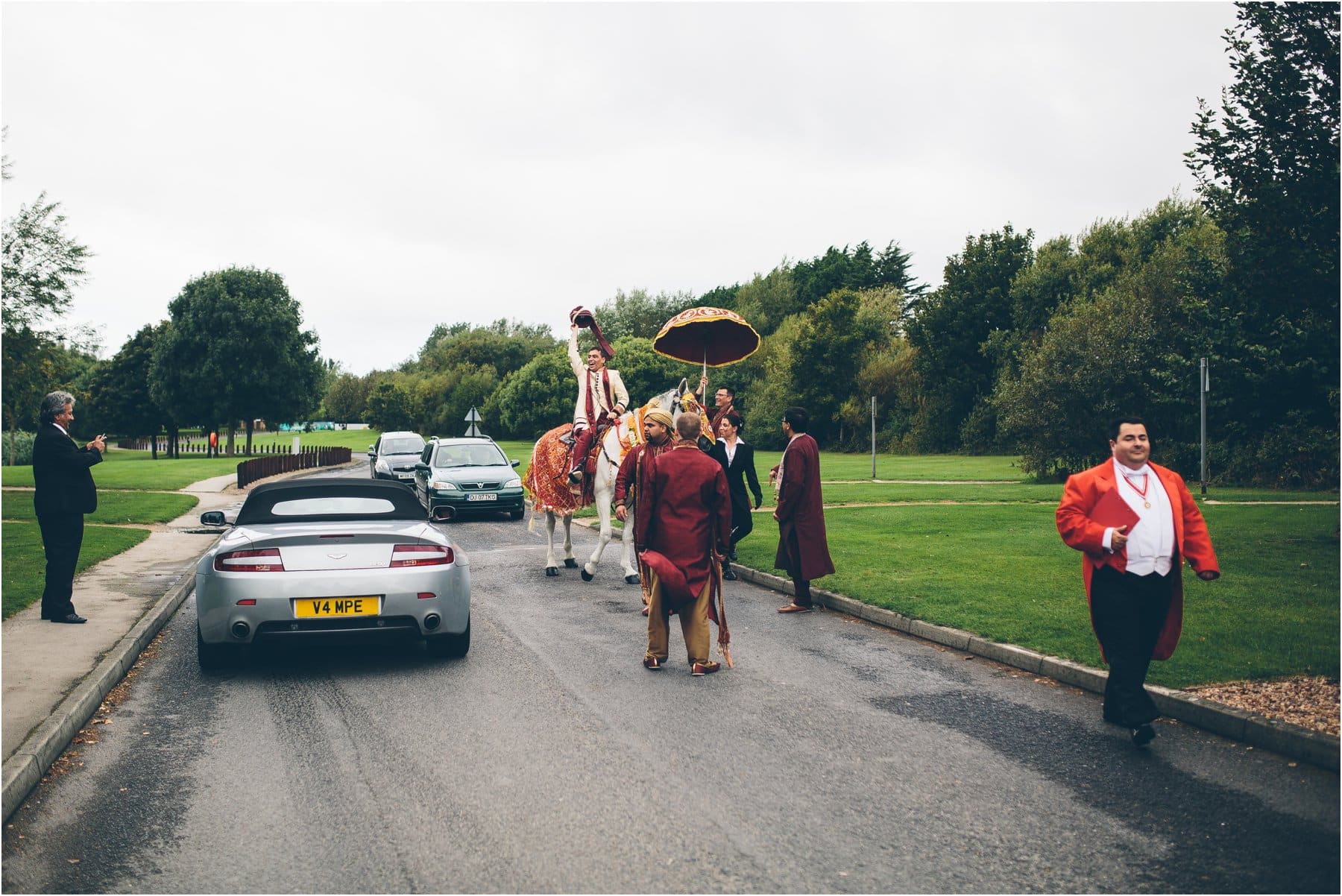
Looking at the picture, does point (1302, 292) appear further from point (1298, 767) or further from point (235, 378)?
A: point (235, 378)

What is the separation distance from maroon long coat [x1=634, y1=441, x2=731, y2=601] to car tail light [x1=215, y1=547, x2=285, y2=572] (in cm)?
255

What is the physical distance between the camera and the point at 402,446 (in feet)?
103

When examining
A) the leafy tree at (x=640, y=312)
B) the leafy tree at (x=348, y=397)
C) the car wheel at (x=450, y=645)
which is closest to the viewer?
the car wheel at (x=450, y=645)

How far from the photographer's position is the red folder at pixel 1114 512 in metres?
5.98

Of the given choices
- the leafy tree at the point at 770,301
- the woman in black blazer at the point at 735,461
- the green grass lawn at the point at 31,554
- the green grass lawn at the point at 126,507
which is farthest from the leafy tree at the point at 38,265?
the leafy tree at the point at 770,301

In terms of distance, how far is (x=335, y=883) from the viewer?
4.00m

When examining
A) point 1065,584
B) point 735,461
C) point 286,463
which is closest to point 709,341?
point 735,461

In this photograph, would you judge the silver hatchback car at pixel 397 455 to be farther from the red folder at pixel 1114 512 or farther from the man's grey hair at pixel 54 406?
the red folder at pixel 1114 512

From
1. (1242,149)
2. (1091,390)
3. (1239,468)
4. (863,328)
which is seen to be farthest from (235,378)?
(1242,149)

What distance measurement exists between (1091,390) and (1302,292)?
70.1 feet

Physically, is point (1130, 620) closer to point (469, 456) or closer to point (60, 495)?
point (60, 495)

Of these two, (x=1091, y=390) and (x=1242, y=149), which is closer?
(x=1242, y=149)

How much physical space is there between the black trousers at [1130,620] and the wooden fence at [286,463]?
30136mm

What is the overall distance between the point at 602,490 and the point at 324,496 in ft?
14.5
